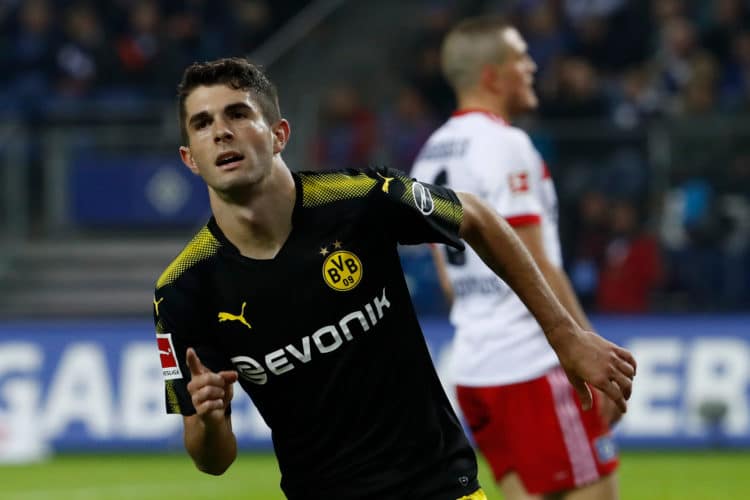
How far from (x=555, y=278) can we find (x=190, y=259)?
181cm

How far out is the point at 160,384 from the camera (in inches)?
506

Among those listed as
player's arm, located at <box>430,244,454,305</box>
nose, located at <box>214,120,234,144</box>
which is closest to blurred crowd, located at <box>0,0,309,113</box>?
player's arm, located at <box>430,244,454,305</box>

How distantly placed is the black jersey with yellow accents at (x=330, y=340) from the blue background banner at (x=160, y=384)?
816cm

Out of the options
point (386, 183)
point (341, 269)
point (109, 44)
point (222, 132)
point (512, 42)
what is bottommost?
point (341, 269)

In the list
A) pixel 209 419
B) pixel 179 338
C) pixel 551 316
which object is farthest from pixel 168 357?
pixel 551 316

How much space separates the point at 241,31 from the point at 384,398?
1416 cm

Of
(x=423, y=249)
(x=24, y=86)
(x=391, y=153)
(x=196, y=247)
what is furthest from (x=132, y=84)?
(x=196, y=247)

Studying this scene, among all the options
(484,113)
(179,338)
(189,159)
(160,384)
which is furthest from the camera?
(160,384)

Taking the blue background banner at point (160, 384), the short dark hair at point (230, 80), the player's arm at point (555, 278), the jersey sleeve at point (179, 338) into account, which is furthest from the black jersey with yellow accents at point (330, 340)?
the blue background banner at point (160, 384)

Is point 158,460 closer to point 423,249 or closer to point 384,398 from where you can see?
point 423,249

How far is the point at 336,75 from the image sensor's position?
1811cm

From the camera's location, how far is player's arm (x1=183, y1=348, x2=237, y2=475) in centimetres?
381

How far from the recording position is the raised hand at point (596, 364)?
4102 millimetres

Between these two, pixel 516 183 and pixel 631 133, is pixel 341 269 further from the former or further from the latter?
pixel 631 133
